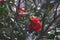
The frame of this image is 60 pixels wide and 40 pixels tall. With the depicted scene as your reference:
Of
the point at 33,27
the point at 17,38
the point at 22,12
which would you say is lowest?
the point at 17,38

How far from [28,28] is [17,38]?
0.15m

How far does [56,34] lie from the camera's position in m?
1.58

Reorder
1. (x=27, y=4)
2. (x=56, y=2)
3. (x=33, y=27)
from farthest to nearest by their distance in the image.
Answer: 1. (x=27, y=4)
2. (x=33, y=27)
3. (x=56, y=2)

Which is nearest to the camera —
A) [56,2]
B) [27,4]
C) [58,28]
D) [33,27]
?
[56,2]

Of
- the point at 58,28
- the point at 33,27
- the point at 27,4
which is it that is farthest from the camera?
the point at 27,4

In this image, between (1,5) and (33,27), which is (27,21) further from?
(1,5)

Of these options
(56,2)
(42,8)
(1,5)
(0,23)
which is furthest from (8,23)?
(56,2)

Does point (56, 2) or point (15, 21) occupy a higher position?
point (56, 2)

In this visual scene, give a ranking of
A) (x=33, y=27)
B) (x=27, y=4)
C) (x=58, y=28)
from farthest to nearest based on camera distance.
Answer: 1. (x=27, y=4)
2. (x=58, y=28)
3. (x=33, y=27)

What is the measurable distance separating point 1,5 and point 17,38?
0.92 feet

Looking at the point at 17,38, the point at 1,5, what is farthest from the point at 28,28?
the point at 1,5

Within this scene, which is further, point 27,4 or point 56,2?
point 27,4

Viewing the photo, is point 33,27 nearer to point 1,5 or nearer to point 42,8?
point 42,8

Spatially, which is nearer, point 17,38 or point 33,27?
point 33,27
